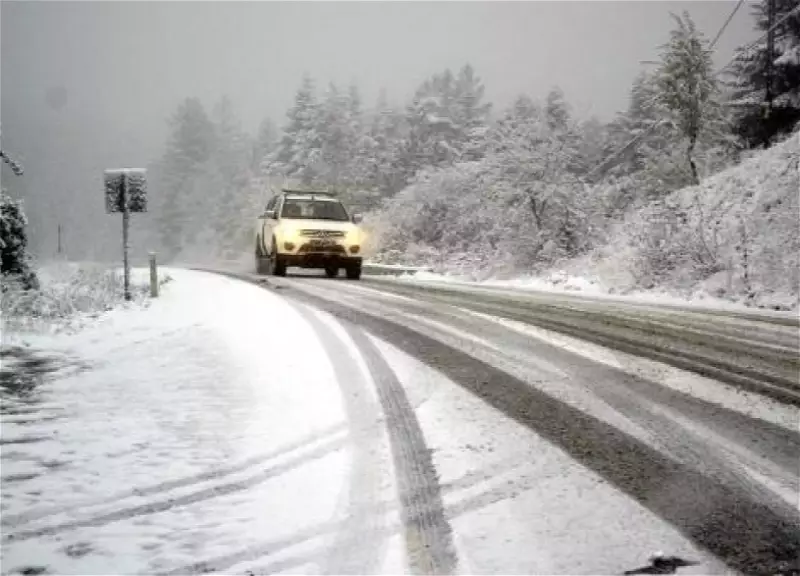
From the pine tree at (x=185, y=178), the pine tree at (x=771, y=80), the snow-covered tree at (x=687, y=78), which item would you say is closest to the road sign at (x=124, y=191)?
the pine tree at (x=771, y=80)

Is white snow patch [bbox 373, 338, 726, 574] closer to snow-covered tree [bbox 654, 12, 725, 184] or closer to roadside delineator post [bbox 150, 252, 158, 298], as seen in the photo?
roadside delineator post [bbox 150, 252, 158, 298]

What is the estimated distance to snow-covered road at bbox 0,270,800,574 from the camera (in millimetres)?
2549

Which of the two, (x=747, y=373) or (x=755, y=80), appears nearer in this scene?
(x=747, y=373)

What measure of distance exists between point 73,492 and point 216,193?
66.2 meters

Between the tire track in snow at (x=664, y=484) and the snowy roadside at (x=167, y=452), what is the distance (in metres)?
1.33

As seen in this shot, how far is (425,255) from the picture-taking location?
2853 centimetres

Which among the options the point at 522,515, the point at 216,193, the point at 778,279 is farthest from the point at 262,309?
the point at 216,193

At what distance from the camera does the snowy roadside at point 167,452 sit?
2.69 metres

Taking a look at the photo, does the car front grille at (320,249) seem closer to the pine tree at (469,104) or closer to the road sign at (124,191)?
the road sign at (124,191)

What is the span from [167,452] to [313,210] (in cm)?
1300

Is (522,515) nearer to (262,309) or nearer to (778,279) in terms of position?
(262,309)

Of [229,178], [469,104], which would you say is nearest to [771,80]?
[469,104]

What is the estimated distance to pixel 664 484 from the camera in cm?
315

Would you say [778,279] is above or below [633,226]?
below
